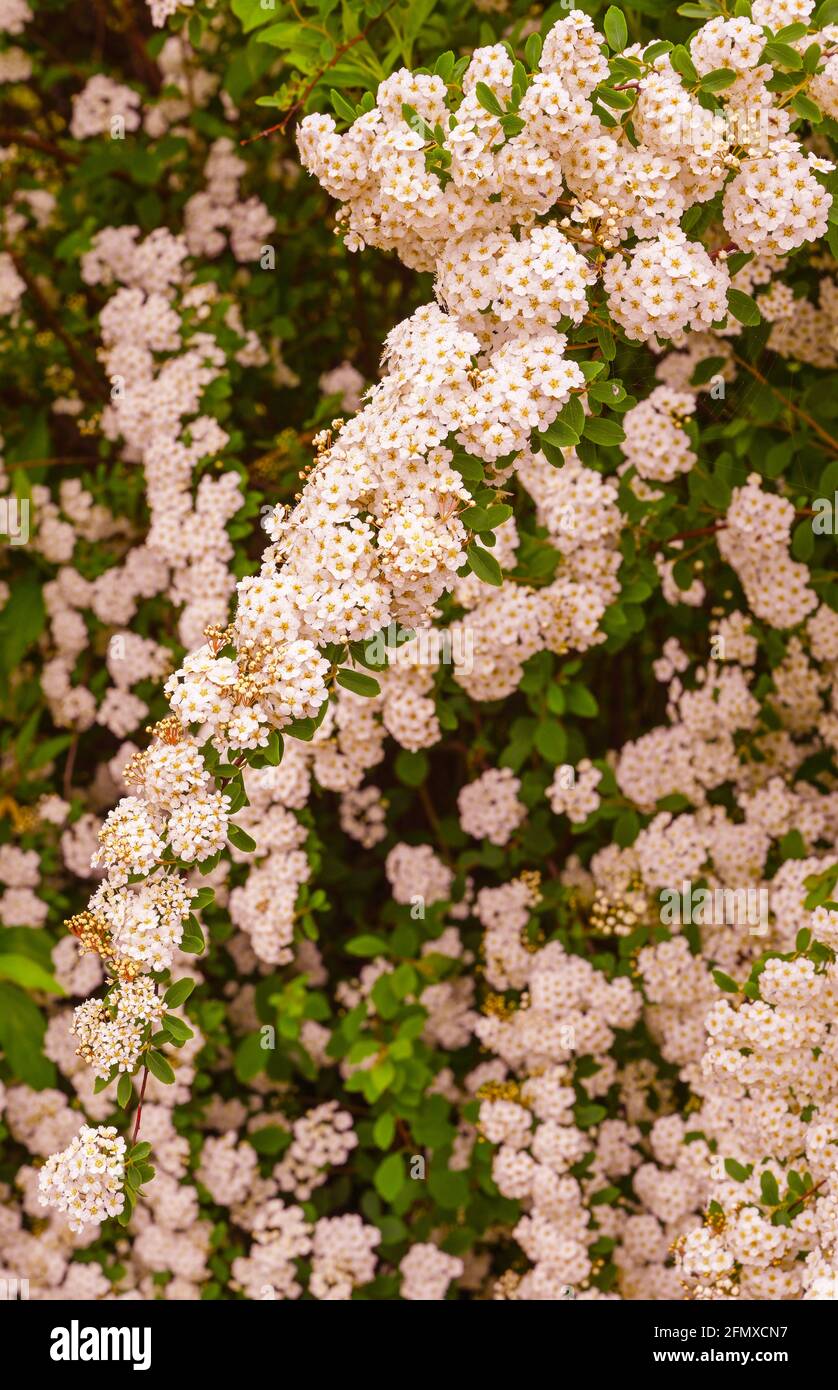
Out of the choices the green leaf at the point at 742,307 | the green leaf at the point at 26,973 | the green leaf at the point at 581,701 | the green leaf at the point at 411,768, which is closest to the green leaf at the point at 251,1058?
the green leaf at the point at 26,973

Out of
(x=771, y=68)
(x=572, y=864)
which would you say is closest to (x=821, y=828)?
(x=572, y=864)

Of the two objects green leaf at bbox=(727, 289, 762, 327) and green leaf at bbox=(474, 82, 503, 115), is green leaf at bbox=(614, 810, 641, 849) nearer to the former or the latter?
green leaf at bbox=(727, 289, 762, 327)

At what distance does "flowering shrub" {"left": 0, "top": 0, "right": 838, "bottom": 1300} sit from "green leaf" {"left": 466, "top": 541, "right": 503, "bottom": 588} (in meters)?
0.03

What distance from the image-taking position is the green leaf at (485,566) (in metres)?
2.39

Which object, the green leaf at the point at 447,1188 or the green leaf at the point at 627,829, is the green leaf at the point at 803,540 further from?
the green leaf at the point at 447,1188

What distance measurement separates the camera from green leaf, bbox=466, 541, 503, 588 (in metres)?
2.39

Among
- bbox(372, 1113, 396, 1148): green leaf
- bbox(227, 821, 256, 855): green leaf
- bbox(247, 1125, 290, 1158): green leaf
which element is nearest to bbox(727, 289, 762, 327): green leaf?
bbox(227, 821, 256, 855): green leaf

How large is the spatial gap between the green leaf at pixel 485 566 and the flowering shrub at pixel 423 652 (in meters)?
0.03

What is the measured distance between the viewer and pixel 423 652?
339 cm

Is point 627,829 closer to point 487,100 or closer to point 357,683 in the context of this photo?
point 357,683

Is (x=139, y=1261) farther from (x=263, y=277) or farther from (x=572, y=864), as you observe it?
(x=263, y=277)

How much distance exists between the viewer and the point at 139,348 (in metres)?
3.94

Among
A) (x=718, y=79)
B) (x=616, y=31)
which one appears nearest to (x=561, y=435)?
(x=718, y=79)

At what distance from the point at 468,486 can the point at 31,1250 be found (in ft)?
10.1
